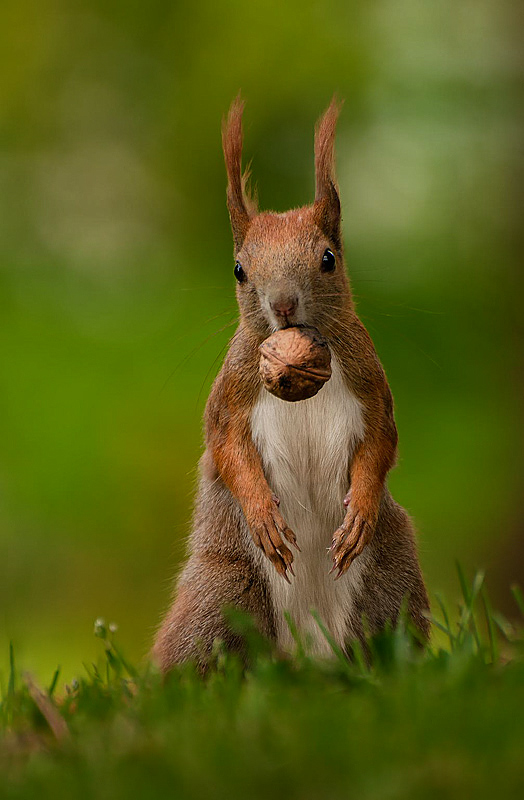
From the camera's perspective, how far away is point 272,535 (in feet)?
9.07

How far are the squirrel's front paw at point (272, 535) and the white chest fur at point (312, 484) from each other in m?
0.16

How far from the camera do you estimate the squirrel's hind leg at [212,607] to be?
9.52 feet

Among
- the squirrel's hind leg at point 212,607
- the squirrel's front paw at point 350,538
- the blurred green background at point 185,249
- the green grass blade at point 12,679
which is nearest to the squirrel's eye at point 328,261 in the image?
the squirrel's front paw at point 350,538

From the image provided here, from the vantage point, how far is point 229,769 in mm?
1575

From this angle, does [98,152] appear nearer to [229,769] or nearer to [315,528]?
[315,528]

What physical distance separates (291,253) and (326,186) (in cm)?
27

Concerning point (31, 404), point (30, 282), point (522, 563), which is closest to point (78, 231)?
point (30, 282)

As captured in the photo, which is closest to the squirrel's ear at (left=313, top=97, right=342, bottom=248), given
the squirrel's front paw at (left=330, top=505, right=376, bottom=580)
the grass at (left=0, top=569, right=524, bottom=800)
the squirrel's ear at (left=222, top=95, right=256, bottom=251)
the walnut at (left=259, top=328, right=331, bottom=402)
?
the squirrel's ear at (left=222, top=95, right=256, bottom=251)

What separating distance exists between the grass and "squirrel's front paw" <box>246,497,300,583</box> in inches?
17.8

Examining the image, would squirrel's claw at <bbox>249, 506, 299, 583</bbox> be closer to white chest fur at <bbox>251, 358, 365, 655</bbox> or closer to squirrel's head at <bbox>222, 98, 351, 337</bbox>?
white chest fur at <bbox>251, 358, 365, 655</bbox>

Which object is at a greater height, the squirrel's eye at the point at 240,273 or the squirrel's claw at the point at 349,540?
the squirrel's eye at the point at 240,273

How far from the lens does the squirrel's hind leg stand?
9.52 feet

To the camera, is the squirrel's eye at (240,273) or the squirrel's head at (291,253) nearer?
the squirrel's head at (291,253)

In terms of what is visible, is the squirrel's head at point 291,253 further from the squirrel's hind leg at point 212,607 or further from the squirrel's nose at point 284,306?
the squirrel's hind leg at point 212,607
